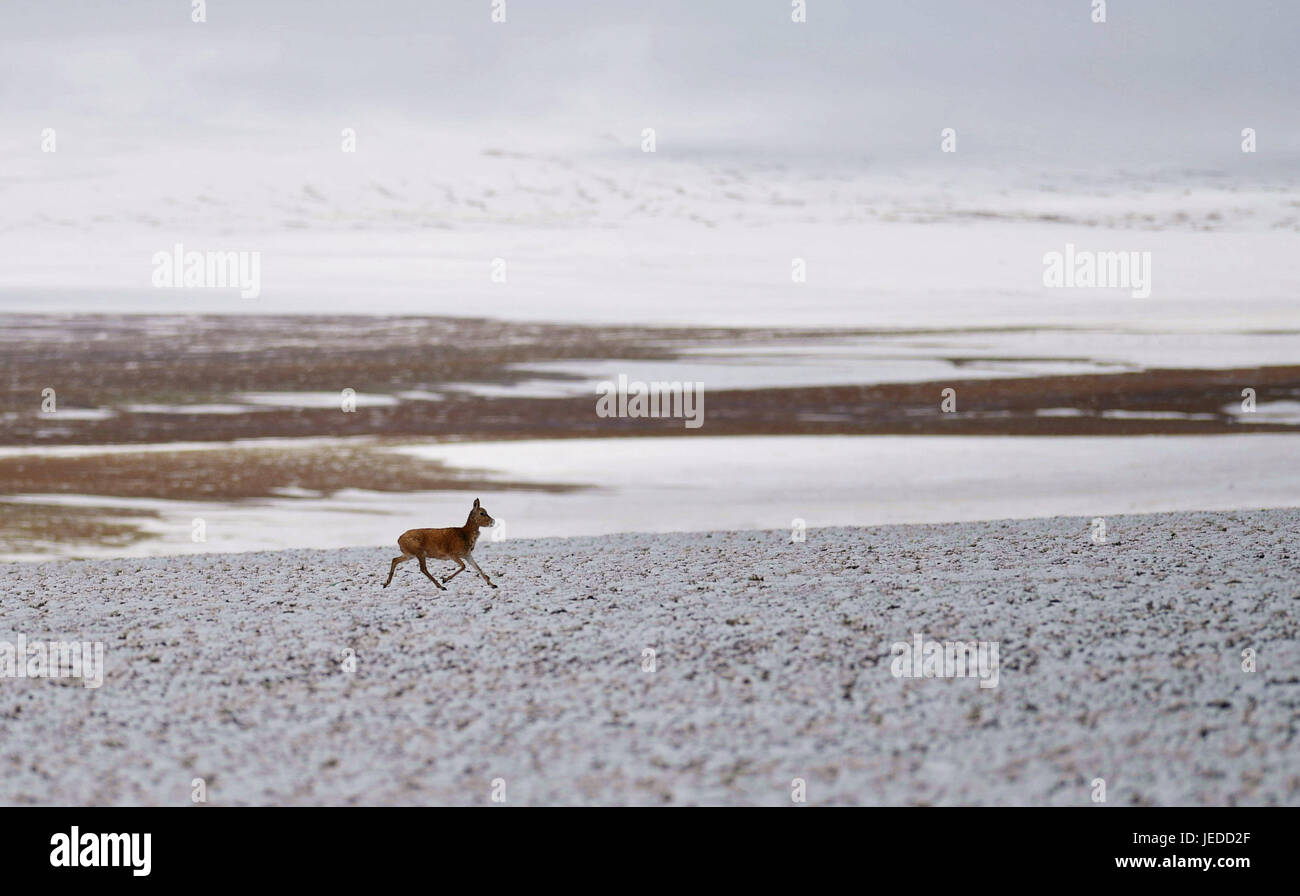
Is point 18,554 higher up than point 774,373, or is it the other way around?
point 774,373

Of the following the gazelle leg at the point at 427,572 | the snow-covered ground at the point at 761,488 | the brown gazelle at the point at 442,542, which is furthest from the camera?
the snow-covered ground at the point at 761,488

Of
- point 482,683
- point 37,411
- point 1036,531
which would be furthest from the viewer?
point 37,411

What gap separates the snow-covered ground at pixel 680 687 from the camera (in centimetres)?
686

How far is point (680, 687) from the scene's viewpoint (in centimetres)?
815

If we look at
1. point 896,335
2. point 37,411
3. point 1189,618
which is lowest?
point 1189,618

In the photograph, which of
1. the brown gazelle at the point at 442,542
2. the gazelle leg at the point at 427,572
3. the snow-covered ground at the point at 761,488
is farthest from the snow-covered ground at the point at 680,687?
the snow-covered ground at the point at 761,488

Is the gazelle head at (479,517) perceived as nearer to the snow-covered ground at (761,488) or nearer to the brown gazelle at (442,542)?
the brown gazelle at (442,542)

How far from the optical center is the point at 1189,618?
916 centimetres

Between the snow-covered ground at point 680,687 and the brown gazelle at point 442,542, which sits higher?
the brown gazelle at point 442,542

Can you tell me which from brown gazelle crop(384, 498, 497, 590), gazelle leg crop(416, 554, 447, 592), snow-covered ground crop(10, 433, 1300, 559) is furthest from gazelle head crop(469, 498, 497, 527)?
snow-covered ground crop(10, 433, 1300, 559)
